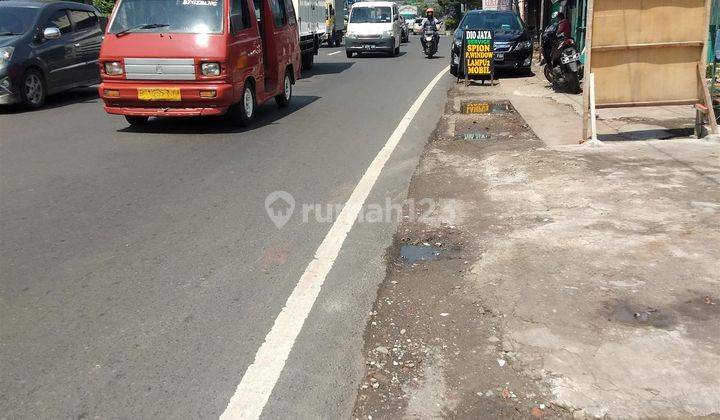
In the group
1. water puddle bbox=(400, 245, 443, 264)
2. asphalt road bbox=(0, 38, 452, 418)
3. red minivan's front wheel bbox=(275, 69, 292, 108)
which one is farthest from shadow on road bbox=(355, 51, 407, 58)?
water puddle bbox=(400, 245, 443, 264)

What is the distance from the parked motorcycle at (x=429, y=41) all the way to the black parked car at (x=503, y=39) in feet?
22.9

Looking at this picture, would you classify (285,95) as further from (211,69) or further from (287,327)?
(287,327)

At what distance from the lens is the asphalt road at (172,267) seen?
137 inches

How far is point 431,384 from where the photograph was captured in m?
3.47

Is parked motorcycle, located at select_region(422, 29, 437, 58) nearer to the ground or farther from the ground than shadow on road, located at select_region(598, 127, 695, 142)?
farther from the ground

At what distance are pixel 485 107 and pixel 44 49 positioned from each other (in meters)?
8.37

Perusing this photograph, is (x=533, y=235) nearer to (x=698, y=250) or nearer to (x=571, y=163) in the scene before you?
(x=698, y=250)

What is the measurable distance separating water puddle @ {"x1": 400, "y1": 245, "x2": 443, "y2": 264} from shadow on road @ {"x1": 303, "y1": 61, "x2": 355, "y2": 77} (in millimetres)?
15697

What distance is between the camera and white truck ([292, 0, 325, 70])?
2148 centimetres

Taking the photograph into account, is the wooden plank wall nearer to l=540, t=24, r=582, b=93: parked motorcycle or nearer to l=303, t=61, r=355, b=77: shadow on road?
l=540, t=24, r=582, b=93: parked motorcycle

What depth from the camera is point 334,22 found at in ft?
117

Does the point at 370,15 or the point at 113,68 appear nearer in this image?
the point at 113,68

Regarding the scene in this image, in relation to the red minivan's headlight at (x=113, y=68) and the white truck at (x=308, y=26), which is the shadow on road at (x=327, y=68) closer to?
the white truck at (x=308, y=26)

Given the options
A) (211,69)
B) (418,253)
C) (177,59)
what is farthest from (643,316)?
(177,59)
